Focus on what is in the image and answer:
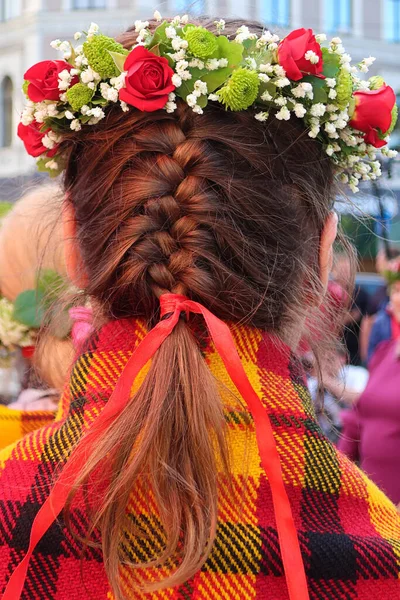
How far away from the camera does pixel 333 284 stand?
1.87m

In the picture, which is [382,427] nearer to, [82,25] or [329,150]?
[329,150]

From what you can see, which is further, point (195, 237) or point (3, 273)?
point (3, 273)

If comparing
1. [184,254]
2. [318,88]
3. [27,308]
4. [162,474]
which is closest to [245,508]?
[162,474]

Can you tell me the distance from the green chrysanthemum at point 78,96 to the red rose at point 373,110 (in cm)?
46

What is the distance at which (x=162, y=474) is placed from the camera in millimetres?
998

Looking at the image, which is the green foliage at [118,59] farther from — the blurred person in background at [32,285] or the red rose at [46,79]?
the blurred person in background at [32,285]

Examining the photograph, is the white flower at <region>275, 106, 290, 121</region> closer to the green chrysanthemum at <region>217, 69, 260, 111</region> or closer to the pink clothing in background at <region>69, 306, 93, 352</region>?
the green chrysanthemum at <region>217, 69, 260, 111</region>

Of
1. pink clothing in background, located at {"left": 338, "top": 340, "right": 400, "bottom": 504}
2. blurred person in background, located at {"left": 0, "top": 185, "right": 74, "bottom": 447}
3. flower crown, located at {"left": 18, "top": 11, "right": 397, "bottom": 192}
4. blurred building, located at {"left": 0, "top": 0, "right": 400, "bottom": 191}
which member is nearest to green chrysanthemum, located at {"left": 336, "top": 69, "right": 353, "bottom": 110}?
flower crown, located at {"left": 18, "top": 11, "right": 397, "bottom": 192}

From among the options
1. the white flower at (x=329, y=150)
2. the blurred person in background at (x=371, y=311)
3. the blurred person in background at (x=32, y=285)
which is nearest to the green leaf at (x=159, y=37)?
the white flower at (x=329, y=150)

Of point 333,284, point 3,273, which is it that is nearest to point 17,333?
point 3,273

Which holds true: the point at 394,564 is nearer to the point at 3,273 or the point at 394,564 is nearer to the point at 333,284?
the point at 333,284

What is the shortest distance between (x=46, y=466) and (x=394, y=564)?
52 centimetres

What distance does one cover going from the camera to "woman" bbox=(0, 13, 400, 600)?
1.01 meters

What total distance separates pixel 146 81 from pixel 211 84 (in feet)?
0.35
